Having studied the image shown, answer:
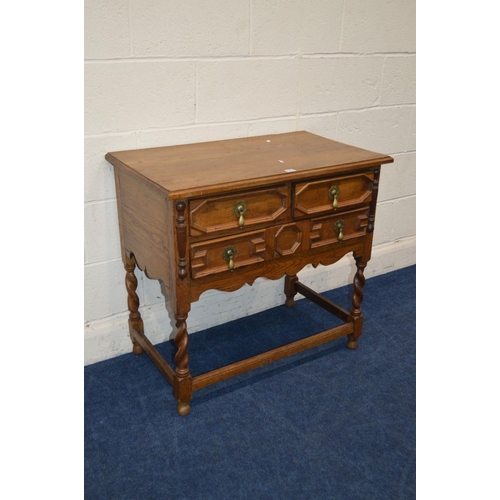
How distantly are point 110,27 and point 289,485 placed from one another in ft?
5.79

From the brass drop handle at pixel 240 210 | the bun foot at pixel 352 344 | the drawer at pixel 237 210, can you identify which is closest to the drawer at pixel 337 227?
the drawer at pixel 237 210

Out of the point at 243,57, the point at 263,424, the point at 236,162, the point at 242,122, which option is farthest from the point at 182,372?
the point at 243,57

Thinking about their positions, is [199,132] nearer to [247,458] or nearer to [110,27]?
[110,27]

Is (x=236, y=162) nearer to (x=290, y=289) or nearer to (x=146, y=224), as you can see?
(x=146, y=224)

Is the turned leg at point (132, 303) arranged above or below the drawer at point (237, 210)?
below

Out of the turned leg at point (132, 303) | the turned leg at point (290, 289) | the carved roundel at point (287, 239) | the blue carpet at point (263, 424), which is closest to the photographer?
the blue carpet at point (263, 424)

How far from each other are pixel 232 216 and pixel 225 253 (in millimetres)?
141

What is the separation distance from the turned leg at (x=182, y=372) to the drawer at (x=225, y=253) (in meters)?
0.22

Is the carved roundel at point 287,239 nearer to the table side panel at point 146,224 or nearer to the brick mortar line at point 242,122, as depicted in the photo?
the table side panel at point 146,224

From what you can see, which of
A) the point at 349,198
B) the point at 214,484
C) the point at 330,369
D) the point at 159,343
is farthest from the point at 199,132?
the point at 214,484

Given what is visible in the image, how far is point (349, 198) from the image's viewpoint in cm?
231

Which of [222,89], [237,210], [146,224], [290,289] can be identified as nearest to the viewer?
[237,210]

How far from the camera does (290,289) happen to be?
300 cm

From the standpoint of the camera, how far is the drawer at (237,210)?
76.4 inches
